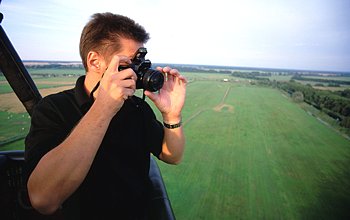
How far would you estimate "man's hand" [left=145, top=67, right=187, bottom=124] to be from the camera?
1408 millimetres

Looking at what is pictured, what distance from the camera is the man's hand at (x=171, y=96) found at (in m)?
1.41

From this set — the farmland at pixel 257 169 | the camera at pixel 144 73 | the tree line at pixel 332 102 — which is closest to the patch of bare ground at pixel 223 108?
the farmland at pixel 257 169

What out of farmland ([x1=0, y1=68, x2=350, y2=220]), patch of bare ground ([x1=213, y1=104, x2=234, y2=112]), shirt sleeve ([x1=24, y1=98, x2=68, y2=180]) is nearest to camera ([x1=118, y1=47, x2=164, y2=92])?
shirt sleeve ([x1=24, y1=98, x2=68, y2=180])

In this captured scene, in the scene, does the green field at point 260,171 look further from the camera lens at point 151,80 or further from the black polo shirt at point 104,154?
the camera lens at point 151,80

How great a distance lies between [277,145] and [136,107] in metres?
17.0

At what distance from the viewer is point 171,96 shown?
145cm

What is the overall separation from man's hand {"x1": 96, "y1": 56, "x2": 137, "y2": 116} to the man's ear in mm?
268

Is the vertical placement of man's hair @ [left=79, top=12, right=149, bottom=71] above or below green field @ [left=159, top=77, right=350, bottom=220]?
above

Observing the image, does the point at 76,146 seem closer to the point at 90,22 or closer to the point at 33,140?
the point at 33,140

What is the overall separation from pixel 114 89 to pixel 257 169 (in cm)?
1288

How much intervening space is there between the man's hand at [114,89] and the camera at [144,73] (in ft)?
0.46

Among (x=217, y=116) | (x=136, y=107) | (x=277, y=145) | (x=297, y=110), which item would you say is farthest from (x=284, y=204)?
(x=297, y=110)

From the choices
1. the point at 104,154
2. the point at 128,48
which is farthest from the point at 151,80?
the point at 104,154

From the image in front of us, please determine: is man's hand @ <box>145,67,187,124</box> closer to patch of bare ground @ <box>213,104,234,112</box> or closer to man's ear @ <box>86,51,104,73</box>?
man's ear @ <box>86,51,104,73</box>
